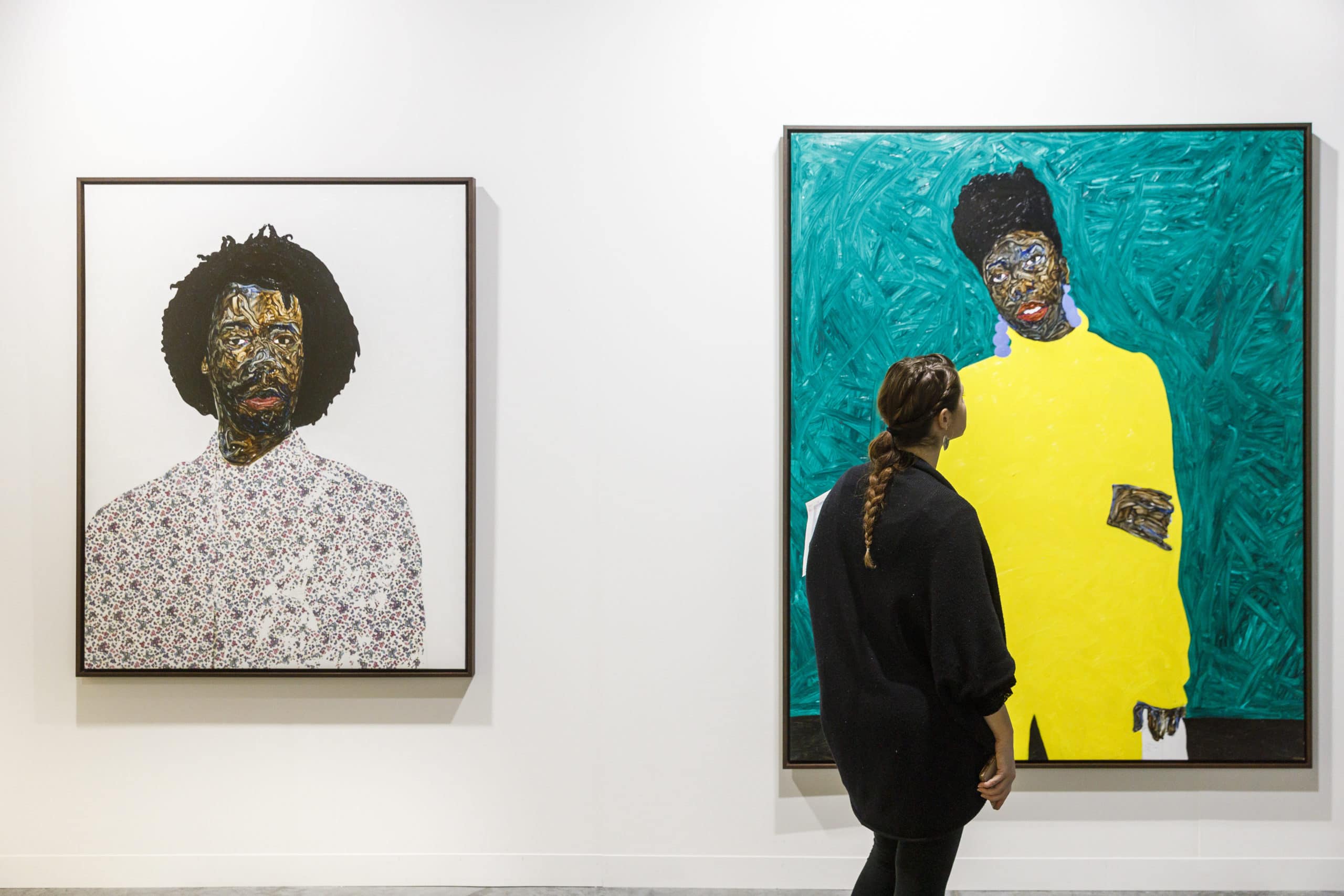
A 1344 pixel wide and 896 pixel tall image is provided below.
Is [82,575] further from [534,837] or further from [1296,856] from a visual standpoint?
[1296,856]

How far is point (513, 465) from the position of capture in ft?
6.95

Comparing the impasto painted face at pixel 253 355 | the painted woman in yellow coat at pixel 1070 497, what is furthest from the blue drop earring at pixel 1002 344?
the impasto painted face at pixel 253 355

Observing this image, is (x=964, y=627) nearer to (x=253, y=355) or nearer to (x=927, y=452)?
(x=927, y=452)

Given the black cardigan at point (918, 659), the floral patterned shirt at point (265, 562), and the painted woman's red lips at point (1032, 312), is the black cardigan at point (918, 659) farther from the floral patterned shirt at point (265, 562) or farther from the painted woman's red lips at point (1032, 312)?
the floral patterned shirt at point (265, 562)

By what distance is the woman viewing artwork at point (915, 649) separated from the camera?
1293 mm

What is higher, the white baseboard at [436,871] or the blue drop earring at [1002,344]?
the blue drop earring at [1002,344]

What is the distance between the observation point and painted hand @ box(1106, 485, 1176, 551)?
2.04 meters

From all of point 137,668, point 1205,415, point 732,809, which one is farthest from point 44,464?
point 1205,415

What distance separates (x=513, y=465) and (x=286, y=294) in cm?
69

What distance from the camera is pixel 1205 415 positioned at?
2037 millimetres

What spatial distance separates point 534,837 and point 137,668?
3.50ft

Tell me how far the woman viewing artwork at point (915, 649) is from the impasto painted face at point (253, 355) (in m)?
1.40

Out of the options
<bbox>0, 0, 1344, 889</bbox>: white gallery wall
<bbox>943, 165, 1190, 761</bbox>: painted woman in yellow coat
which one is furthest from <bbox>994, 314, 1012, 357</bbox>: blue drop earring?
<bbox>0, 0, 1344, 889</bbox>: white gallery wall

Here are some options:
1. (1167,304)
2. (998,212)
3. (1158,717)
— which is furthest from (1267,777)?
(998,212)
